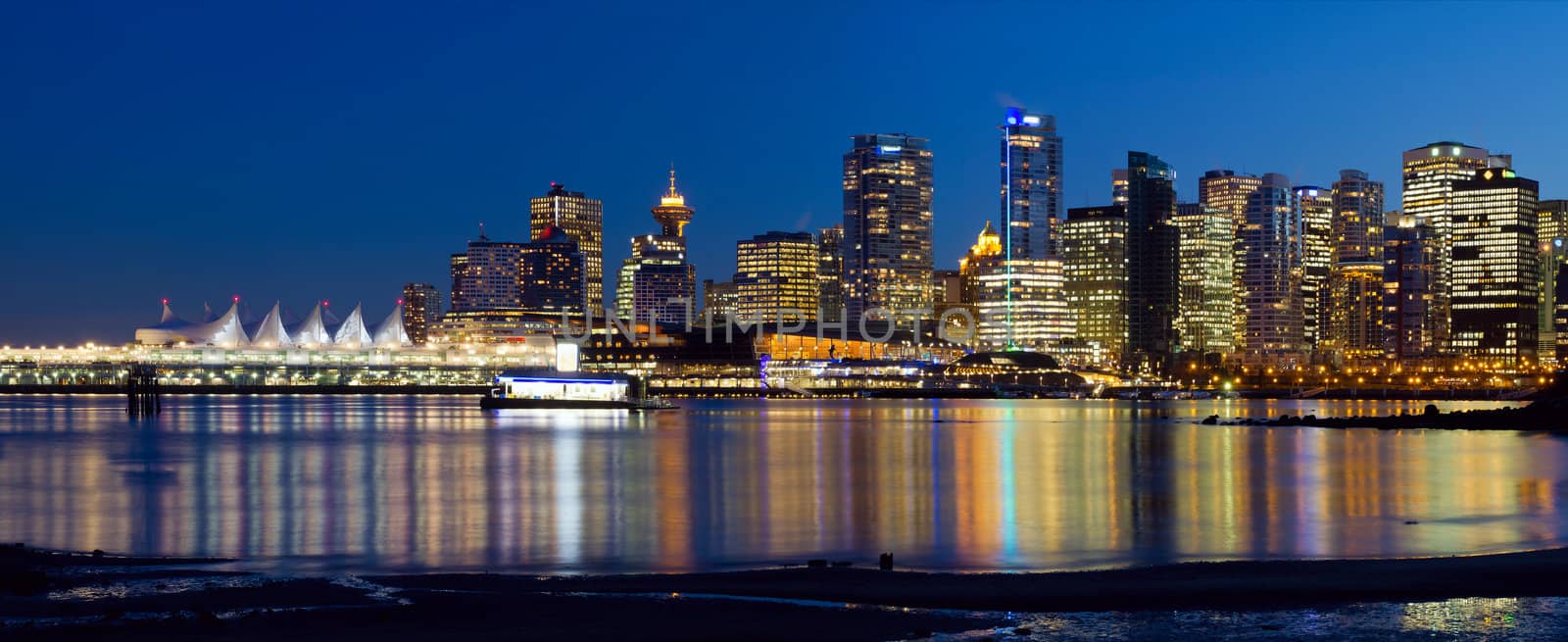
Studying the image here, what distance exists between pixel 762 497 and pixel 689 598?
20757mm

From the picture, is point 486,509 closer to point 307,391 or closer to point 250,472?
point 250,472

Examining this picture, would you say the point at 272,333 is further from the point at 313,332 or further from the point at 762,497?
the point at 762,497

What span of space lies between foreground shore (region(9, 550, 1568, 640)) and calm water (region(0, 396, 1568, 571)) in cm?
333

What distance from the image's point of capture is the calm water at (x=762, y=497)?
29.4 m

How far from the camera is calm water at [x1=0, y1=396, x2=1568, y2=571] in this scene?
96.4 feet

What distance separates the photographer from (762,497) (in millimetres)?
41062

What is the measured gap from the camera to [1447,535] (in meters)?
31.5

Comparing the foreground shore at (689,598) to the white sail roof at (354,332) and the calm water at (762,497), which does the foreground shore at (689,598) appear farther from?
the white sail roof at (354,332)

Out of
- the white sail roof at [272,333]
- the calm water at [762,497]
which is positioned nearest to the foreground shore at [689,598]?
the calm water at [762,497]

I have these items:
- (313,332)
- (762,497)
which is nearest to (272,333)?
(313,332)

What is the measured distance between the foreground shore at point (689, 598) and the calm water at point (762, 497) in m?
3.33

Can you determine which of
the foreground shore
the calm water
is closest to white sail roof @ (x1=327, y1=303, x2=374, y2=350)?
the calm water

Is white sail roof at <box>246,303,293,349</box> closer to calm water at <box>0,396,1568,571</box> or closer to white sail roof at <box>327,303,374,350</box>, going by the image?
white sail roof at <box>327,303,374,350</box>

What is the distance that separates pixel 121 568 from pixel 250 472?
997 inches
